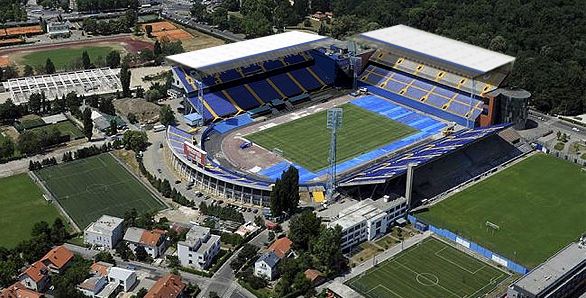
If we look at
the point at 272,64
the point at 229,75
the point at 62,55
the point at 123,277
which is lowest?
the point at 123,277

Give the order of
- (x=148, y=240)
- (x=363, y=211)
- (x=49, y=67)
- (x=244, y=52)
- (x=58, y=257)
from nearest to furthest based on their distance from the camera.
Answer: (x=58, y=257), (x=148, y=240), (x=363, y=211), (x=244, y=52), (x=49, y=67)

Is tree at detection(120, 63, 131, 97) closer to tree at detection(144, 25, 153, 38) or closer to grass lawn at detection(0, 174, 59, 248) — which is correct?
grass lawn at detection(0, 174, 59, 248)

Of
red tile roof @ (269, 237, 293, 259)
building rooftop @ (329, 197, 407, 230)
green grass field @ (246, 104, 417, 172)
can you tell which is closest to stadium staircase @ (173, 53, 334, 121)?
green grass field @ (246, 104, 417, 172)

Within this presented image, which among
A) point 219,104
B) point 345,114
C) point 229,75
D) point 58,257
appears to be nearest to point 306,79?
point 345,114

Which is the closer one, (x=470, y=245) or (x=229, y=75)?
(x=470, y=245)

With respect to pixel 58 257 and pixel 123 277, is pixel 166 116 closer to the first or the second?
pixel 58 257

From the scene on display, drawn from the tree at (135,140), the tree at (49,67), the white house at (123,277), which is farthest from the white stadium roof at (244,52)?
the white house at (123,277)
